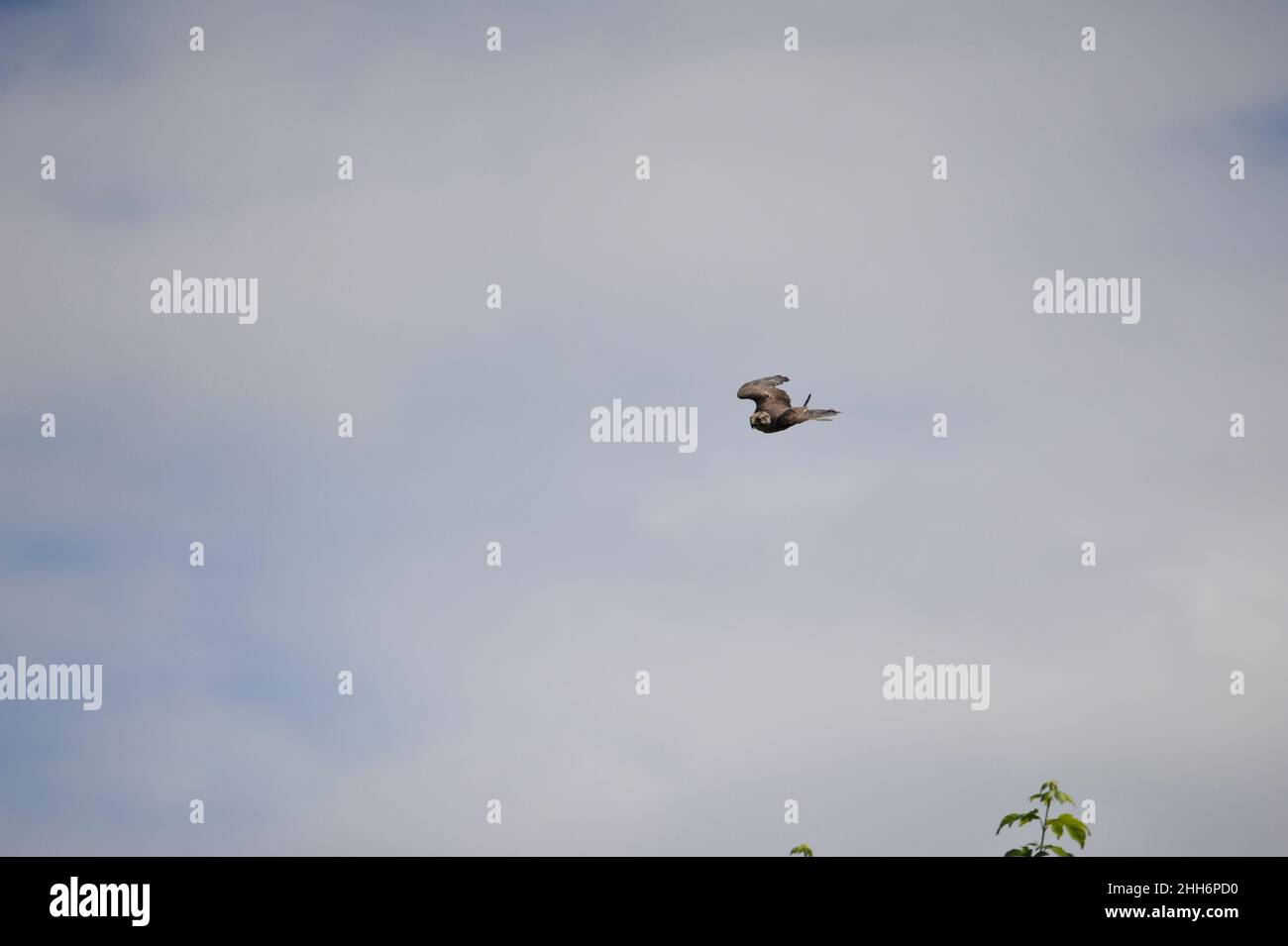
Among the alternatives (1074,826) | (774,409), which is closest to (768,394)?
(774,409)

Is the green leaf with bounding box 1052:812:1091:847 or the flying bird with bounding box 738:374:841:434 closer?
the green leaf with bounding box 1052:812:1091:847

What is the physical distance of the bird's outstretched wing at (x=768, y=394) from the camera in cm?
3688

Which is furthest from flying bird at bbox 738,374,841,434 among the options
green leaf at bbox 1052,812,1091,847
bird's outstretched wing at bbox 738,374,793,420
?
green leaf at bbox 1052,812,1091,847

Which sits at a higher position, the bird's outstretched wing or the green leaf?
the bird's outstretched wing

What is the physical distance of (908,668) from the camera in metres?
43.1

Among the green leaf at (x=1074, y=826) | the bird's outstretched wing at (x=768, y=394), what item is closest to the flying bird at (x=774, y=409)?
→ the bird's outstretched wing at (x=768, y=394)

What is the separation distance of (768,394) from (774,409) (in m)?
0.63

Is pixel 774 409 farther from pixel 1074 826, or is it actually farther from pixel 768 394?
pixel 1074 826

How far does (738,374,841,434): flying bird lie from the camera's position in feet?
119

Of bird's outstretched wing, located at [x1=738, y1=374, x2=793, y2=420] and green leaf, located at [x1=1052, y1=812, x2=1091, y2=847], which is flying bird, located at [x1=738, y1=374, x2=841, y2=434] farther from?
green leaf, located at [x1=1052, y1=812, x2=1091, y2=847]

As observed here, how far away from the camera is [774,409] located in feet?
121

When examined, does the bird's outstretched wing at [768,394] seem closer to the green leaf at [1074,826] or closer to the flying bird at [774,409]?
the flying bird at [774,409]
